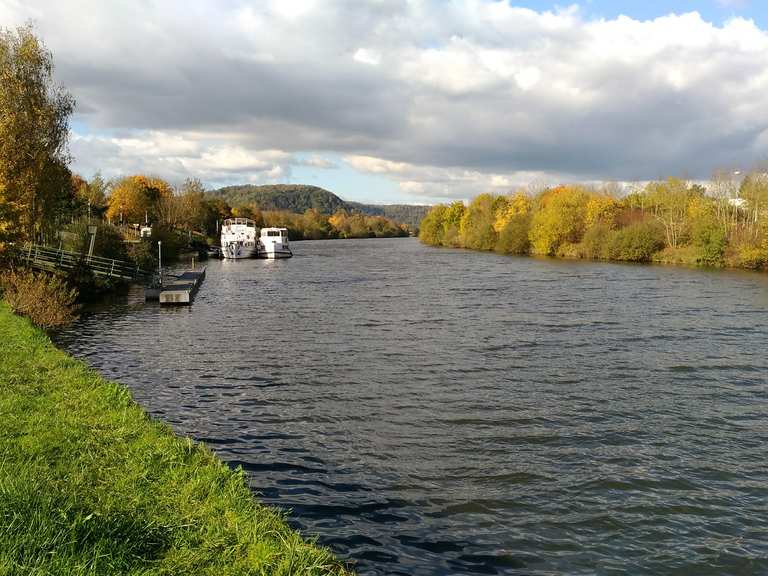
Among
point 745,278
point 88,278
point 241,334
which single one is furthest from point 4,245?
point 745,278

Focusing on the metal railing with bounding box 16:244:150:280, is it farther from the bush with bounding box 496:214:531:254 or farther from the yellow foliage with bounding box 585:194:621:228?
the yellow foliage with bounding box 585:194:621:228

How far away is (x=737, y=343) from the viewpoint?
66.7 ft

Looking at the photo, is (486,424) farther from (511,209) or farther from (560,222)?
(511,209)

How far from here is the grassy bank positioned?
16.9ft

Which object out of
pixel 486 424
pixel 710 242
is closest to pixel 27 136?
pixel 486 424

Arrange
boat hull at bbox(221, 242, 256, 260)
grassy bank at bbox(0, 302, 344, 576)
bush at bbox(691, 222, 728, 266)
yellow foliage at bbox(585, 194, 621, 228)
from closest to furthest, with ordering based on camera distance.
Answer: grassy bank at bbox(0, 302, 344, 576) < bush at bbox(691, 222, 728, 266) < yellow foliage at bbox(585, 194, 621, 228) < boat hull at bbox(221, 242, 256, 260)

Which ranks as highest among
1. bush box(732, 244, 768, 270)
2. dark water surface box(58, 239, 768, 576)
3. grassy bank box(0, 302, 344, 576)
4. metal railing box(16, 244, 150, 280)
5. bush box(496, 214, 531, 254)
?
bush box(496, 214, 531, 254)

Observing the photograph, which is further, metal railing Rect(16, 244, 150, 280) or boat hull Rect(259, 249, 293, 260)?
boat hull Rect(259, 249, 293, 260)

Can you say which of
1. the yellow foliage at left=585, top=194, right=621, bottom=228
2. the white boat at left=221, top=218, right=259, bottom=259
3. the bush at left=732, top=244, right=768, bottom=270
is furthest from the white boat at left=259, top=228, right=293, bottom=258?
the bush at left=732, top=244, right=768, bottom=270

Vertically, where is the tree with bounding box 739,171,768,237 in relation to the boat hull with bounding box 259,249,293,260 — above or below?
above

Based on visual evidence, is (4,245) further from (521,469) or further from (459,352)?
(521,469)

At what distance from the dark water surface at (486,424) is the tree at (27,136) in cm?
764

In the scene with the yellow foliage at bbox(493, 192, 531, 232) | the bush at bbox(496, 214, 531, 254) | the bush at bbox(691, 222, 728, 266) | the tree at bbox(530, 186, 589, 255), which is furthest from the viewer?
the yellow foliage at bbox(493, 192, 531, 232)

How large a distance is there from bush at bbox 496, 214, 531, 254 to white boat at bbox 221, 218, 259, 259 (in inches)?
1373
